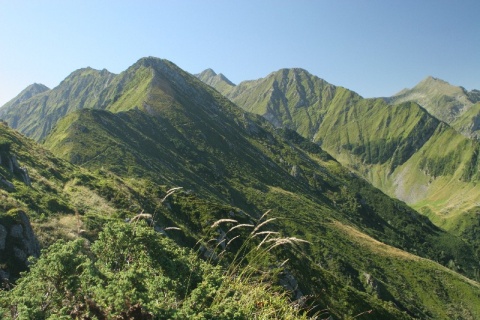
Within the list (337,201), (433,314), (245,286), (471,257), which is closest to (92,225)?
(245,286)

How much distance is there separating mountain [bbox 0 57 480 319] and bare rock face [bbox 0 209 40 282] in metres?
1.94

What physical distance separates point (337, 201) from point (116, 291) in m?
196

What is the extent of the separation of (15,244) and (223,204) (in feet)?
267

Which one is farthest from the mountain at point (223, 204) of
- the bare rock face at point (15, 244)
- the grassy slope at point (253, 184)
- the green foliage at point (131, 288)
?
the bare rock face at point (15, 244)

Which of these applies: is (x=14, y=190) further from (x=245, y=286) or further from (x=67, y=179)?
(x=245, y=286)

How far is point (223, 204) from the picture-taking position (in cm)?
9888

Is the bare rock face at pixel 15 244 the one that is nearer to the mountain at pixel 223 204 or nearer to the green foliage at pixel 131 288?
the mountain at pixel 223 204

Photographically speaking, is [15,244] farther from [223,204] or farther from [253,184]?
[253,184]

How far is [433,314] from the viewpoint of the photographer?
291 feet

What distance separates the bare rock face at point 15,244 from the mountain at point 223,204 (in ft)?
6.36

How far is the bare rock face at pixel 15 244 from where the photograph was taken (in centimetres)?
1678

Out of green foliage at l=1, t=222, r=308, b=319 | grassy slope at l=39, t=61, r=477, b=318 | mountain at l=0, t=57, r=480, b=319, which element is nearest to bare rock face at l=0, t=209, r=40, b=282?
mountain at l=0, t=57, r=480, b=319

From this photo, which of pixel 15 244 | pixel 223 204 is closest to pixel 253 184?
pixel 223 204

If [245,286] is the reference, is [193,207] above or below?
below
